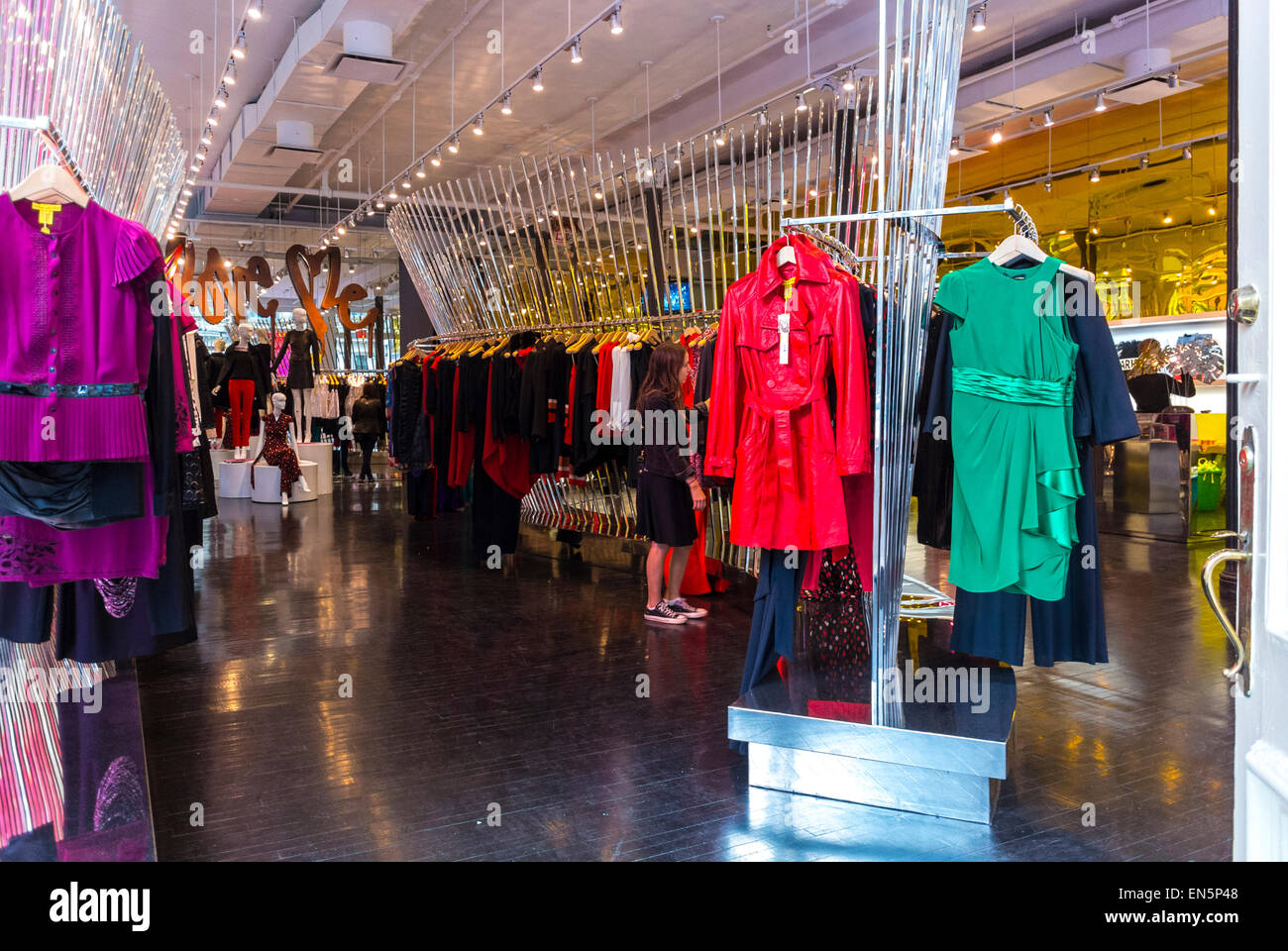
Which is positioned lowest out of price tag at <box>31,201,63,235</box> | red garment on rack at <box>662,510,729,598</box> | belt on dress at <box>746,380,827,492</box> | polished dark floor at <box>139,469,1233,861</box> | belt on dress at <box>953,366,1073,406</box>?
polished dark floor at <box>139,469,1233,861</box>

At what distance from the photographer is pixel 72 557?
326 cm

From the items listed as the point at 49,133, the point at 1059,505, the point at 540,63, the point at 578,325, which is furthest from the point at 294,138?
the point at 1059,505

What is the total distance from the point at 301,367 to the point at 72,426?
34.6ft

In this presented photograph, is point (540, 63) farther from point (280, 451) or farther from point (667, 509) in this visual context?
point (280, 451)

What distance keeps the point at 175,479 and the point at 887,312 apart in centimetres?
248

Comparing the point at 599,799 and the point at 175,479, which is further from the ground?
the point at 175,479

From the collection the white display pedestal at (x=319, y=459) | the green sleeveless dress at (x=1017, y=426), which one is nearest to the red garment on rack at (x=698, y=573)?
→ the green sleeveless dress at (x=1017, y=426)

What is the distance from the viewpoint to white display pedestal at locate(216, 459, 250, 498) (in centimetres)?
1286

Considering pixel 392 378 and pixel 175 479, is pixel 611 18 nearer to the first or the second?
pixel 392 378

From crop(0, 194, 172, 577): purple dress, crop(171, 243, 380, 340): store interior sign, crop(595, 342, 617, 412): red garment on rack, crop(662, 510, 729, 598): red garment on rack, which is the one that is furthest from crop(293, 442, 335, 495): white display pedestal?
crop(0, 194, 172, 577): purple dress

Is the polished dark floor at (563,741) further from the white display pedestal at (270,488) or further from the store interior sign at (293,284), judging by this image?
the white display pedestal at (270,488)

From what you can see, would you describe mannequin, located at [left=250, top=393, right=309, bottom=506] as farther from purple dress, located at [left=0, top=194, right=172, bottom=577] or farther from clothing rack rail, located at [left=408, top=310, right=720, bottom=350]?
purple dress, located at [left=0, top=194, right=172, bottom=577]

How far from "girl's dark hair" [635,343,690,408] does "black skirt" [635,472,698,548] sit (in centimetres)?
47
